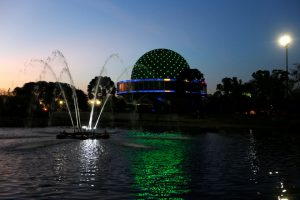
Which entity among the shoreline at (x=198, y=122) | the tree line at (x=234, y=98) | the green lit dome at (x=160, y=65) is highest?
the green lit dome at (x=160, y=65)

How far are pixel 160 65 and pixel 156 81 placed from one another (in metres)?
9.82

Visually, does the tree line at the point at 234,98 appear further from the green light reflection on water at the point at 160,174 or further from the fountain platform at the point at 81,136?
the green light reflection on water at the point at 160,174

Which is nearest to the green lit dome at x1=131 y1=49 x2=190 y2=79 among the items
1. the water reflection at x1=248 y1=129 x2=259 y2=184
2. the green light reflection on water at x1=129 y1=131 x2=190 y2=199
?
the water reflection at x1=248 y1=129 x2=259 y2=184

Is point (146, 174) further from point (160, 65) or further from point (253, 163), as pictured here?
point (160, 65)

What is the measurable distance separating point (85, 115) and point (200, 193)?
327 ft

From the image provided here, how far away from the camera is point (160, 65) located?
155375 mm

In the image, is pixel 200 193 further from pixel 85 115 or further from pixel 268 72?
pixel 268 72

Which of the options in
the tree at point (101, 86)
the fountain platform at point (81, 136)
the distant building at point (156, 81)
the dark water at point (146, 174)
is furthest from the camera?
the tree at point (101, 86)

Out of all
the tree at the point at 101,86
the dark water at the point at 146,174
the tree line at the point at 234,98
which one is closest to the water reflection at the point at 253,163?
the dark water at the point at 146,174

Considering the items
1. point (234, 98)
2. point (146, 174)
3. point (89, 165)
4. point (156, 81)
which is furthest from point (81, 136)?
point (156, 81)

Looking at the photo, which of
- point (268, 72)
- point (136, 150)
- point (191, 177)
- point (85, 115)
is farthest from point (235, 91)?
point (191, 177)

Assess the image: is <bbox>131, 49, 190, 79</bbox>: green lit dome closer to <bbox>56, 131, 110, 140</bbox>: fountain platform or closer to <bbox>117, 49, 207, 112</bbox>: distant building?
<bbox>117, 49, 207, 112</bbox>: distant building

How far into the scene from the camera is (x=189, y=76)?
4751 inches

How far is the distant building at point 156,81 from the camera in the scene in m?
145
